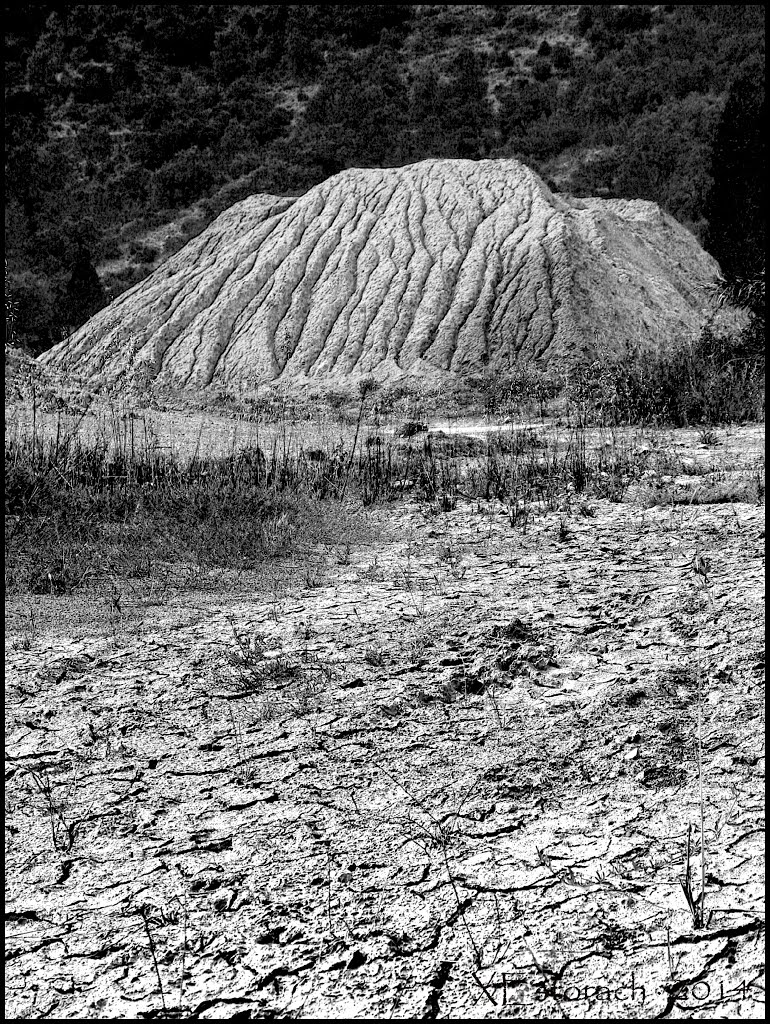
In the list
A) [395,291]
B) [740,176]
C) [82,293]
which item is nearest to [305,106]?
[82,293]

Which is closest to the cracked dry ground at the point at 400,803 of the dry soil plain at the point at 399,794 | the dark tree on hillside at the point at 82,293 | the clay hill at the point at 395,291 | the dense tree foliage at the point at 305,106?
the dry soil plain at the point at 399,794

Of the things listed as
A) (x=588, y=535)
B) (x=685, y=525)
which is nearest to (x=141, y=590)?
(x=588, y=535)

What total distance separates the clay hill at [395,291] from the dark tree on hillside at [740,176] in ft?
28.8

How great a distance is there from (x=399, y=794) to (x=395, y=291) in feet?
53.8

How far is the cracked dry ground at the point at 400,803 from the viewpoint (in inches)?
96.4

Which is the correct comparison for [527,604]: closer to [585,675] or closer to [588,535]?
[585,675]

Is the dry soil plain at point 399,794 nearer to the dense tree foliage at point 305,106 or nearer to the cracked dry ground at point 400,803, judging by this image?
the cracked dry ground at point 400,803

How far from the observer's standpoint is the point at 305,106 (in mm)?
49250

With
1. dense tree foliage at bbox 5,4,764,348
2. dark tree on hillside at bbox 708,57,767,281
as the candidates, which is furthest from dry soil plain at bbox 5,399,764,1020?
dense tree foliage at bbox 5,4,764,348

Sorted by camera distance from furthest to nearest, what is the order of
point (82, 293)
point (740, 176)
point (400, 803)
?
point (82, 293) < point (740, 176) < point (400, 803)

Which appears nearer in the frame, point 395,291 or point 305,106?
point 395,291

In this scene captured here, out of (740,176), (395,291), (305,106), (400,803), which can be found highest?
(305,106)

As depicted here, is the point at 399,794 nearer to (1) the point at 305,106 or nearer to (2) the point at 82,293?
(2) the point at 82,293

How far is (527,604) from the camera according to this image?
4891 millimetres
